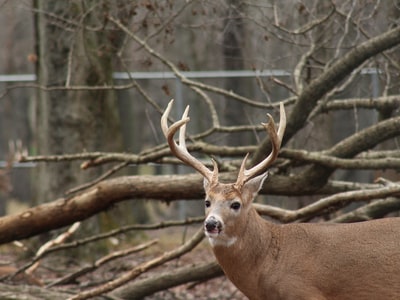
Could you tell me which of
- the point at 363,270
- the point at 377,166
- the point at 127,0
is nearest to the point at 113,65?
the point at 127,0

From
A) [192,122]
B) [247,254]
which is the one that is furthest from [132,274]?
[192,122]

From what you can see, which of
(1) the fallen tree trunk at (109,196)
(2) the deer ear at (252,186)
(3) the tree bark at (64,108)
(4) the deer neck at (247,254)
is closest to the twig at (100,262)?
(1) the fallen tree trunk at (109,196)

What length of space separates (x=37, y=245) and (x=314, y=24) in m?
5.82

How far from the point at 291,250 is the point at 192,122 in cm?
939

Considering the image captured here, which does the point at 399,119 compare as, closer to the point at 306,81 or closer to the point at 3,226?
the point at 306,81

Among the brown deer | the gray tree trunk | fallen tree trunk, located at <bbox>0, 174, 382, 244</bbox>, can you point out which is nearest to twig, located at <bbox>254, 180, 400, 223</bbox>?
fallen tree trunk, located at <bbox>0, 174, 382, 244</bbox>

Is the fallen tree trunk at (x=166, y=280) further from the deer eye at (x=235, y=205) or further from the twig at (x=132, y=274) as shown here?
the deer eye at (x=235, y=205)

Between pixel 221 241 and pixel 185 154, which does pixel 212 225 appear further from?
pixel 185 154

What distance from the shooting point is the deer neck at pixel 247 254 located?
26.3 feet

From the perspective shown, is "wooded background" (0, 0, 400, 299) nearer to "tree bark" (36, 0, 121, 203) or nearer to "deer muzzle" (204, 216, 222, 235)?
"tree bark" (36, 0, 121, 203)

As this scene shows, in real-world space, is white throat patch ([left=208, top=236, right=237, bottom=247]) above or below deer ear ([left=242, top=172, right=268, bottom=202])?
below

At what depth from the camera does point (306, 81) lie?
37.5 feet

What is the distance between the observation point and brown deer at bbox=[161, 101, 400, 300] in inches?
304

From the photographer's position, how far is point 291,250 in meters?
8.04
